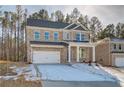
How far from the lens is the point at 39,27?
14.3 m

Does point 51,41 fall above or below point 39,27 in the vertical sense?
below

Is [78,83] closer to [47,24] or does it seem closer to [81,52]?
[81,52]

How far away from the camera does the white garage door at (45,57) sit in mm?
13258

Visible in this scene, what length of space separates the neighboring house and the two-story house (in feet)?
1.74

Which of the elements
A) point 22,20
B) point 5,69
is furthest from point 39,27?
point 5,69

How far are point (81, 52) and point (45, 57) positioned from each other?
2688mm

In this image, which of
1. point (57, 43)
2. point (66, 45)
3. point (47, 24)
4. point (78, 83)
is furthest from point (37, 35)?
point (78, 83)

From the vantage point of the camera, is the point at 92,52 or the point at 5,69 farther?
the point at 92,52

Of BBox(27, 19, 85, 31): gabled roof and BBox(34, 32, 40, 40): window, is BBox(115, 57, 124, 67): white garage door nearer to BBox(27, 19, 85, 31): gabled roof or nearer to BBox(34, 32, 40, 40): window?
BBox(27, 19, 85, 31): gabled roof

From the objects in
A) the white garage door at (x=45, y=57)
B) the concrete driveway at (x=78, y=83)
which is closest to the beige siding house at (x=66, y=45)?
the white garage door at (x=45, y=57)

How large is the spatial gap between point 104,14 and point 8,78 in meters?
5.44
